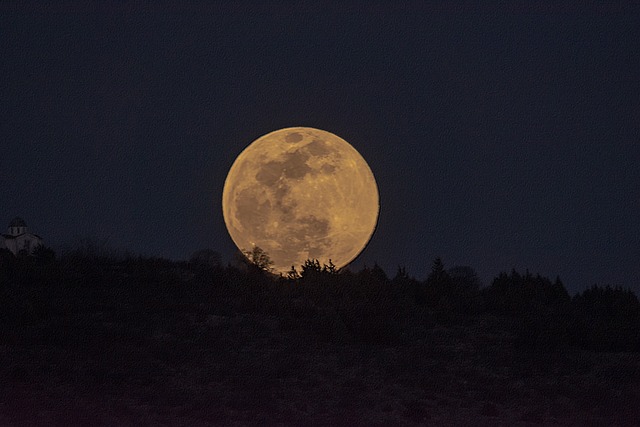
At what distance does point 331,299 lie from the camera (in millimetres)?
23922

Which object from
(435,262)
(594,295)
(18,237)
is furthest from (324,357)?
(18,237)

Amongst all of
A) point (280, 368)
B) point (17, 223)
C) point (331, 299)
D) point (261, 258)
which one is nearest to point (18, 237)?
point (17, 223)

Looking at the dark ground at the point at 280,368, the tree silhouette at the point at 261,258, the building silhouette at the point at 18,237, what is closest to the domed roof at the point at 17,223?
the building silhouette at the point at 18,237

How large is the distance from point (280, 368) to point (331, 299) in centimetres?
601

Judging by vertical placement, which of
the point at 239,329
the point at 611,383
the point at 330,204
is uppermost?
the point at 330,204

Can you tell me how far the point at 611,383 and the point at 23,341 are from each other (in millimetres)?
12600

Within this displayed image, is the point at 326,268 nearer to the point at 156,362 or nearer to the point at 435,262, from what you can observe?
the point at 435,262

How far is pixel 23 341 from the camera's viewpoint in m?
19.5

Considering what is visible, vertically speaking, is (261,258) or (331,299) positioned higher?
(261,258)

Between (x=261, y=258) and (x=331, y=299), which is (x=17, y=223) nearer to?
(x=261, y=258)

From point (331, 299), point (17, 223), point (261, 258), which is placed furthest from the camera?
point (17, 223)

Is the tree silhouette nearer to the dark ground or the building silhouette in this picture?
the dark ground

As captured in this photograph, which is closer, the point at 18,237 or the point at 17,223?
the point at 18,237

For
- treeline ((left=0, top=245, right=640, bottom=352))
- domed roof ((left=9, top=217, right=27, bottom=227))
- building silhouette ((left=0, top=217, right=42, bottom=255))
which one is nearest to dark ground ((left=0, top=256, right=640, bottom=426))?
treeline ((left=0, top=245, right=640, bottom=352))
